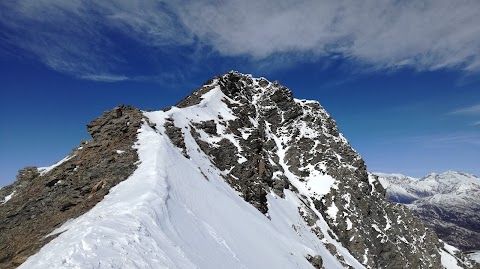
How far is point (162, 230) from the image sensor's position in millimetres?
15016

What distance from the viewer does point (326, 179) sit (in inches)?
3221

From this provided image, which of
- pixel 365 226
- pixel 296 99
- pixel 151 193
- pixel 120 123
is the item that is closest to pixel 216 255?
pixel 151 193

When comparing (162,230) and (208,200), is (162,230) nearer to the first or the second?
(162,230)

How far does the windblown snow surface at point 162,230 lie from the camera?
11305 millimetres

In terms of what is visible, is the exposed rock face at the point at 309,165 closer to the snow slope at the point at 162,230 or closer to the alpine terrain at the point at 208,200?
the alpine terrain at the point at 208,200

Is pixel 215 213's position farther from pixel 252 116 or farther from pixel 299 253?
pixel 252 116

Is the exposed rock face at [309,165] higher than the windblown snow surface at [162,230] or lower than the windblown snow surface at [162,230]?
higher

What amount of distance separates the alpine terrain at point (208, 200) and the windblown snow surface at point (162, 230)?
8cm

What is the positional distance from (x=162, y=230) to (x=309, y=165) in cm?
7305

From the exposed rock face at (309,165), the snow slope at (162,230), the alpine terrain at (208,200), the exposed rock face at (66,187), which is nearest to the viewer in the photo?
the snow slope at (162,230)

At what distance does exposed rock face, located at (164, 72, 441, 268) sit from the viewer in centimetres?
5847

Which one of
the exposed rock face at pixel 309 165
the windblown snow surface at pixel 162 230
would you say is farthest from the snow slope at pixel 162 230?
the exposed rock face at pixel 309 165

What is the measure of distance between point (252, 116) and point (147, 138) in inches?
2177

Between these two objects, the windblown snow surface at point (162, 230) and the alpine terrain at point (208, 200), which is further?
the alpine terrain at point (208, 200)
